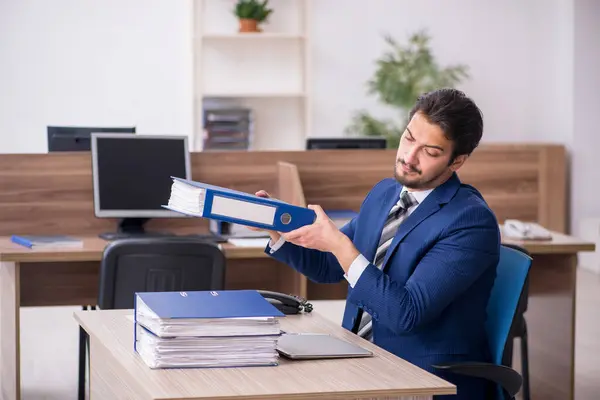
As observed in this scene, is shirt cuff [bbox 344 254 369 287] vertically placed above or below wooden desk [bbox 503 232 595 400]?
above

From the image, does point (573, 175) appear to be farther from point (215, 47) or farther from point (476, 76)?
point (215, 47)

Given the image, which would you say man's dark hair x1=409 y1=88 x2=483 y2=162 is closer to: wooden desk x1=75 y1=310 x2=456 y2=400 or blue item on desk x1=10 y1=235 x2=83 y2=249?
wooden desk x1=75 y1=310 x2=456 y2=400

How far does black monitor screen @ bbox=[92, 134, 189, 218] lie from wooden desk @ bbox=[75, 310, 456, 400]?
2.05 metres

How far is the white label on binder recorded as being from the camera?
1.99 meters

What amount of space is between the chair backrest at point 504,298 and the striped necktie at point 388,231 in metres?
0.30

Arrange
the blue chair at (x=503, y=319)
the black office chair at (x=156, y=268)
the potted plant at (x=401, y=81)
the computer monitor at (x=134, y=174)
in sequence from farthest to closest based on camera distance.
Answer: the potted plant at (x=401, y=81) → the computer monitor at (x=134, y=174) → the black office chair at (x=156, y=268) → the blue chair at (x=503, y=319)

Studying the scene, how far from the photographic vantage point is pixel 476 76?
863cm

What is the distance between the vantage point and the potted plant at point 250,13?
773 cm

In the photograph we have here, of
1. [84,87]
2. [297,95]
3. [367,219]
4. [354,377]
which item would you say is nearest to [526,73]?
[297,95]

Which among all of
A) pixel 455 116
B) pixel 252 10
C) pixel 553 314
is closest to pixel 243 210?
pixel 455 116

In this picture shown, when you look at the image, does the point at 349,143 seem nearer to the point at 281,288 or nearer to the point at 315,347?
the point at 281,288

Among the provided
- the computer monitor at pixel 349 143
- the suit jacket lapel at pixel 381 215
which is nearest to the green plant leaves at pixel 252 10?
the computer monitor at pixel 349 143

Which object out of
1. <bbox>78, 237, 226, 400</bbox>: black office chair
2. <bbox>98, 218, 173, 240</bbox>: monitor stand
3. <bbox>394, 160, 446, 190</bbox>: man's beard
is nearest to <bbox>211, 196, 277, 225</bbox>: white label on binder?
<bbox>394, 160, 446, 190</bbox>: man's beard

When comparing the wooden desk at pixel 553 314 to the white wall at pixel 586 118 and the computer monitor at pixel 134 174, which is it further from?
the white wall at pixel 586 118
